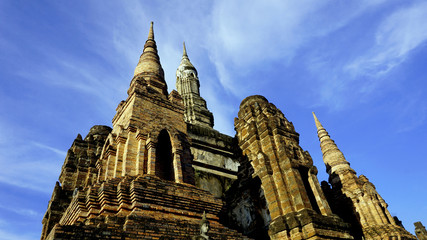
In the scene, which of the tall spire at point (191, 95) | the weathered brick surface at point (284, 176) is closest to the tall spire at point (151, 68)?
the weathered brick surface at point (284, 176)

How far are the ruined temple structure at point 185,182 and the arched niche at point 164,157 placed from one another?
0.10 ft

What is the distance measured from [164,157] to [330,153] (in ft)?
50.0

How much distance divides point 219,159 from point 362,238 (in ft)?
24.8

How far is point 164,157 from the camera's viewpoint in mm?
8602

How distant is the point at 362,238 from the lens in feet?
43.8

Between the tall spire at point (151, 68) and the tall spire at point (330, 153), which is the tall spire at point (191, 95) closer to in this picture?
the tall spire at point (151, 68)

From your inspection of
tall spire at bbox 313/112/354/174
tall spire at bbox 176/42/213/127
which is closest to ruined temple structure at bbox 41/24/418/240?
tall spire at bbox 313/112/354/174

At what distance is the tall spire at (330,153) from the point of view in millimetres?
19047

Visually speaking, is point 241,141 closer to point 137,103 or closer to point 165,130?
point 165,130

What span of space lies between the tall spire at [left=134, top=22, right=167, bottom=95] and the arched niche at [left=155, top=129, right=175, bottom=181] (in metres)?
2.31

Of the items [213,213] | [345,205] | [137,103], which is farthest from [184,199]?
[345,205]

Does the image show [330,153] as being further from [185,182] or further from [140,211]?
[140,211]

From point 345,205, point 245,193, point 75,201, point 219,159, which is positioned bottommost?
point 75,201

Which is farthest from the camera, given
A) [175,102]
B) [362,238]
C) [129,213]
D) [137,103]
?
[362,238]
